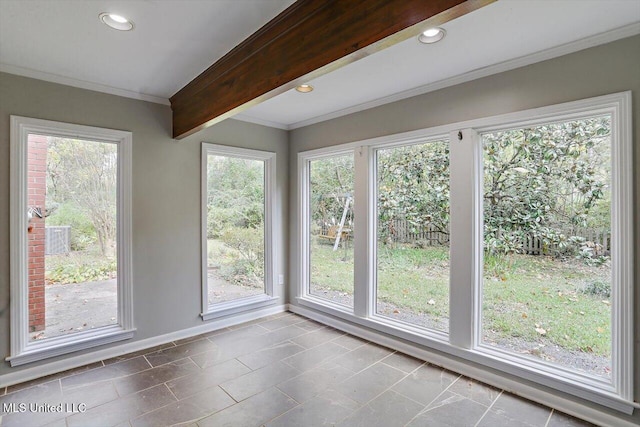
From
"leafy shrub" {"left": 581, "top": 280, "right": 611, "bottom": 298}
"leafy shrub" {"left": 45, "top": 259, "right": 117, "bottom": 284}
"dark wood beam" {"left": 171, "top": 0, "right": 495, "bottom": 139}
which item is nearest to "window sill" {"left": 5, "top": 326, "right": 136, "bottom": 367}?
"leafy shrub" {"left": 45, "top": 259, "right": 117, "bottom": 284}

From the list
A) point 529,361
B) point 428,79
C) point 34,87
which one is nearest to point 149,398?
point 34,87

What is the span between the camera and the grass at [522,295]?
88.4 inches

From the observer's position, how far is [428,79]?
2.77m

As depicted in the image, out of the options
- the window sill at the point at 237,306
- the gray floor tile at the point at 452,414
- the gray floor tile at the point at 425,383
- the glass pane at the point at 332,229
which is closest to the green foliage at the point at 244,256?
the window sill at the point at 237,306

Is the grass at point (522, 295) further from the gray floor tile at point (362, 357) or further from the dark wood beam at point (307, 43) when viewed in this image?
the dark wood beam at point (307, 43)

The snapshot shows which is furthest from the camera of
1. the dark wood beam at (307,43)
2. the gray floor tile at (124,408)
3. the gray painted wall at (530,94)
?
the gray floor tile at (124,408)

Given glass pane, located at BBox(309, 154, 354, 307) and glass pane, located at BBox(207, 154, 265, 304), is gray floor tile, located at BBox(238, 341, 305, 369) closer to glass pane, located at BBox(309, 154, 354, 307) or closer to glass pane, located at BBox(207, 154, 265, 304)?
glass pane, located at BBox(309, 154, 354, 307)

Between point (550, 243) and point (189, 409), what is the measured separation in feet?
9.28

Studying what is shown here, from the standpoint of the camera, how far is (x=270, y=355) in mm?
3029

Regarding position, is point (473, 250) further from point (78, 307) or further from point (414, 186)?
point (78, 307)

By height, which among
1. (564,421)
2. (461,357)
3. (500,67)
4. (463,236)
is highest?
(500,67)

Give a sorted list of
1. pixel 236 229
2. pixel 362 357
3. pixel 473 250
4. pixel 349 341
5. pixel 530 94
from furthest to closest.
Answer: pixel 236 229 → pixel 349 341 → pixel 362 357 → pixel 473 250 → pixel 530 94

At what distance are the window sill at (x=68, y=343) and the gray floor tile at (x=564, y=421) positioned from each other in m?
3.42

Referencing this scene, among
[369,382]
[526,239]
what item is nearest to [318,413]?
[369,382]
